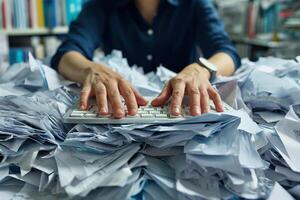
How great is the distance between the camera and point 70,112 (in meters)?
0.51

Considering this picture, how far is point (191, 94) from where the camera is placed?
0.53 meters

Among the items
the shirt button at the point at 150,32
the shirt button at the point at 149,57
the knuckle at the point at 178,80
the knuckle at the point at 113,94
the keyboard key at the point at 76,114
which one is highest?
the shirt button at the point at 150,32

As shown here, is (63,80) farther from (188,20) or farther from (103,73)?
(188,20)

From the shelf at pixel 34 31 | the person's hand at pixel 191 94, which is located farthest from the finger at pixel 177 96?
the shelf at pixel 34 31

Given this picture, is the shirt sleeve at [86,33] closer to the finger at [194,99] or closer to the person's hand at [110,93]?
the person's hand at [110,93]

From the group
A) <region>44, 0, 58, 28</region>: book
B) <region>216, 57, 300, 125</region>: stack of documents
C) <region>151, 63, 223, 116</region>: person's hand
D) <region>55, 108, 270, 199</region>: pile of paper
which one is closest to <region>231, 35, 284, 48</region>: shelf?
<region>44, 0, 58, 28</region>: book

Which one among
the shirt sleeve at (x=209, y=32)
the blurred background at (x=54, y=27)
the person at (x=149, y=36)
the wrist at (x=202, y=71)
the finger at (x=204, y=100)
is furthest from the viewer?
the blurred background at (x=54, y=27)

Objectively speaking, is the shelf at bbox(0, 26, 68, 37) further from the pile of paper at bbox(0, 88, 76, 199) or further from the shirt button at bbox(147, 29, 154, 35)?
the pile of paper at bbox(0, 88, 76, 199)

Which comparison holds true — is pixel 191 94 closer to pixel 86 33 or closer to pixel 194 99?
pixel 194 99

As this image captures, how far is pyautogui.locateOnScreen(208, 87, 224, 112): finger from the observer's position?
1.69 ft

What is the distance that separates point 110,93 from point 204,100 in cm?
14

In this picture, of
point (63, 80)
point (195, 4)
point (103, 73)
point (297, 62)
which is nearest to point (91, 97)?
point (103, 73)

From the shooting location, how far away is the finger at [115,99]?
0.48m

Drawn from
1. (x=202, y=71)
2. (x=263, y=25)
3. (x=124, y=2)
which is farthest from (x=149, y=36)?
(x=263, y=25)
